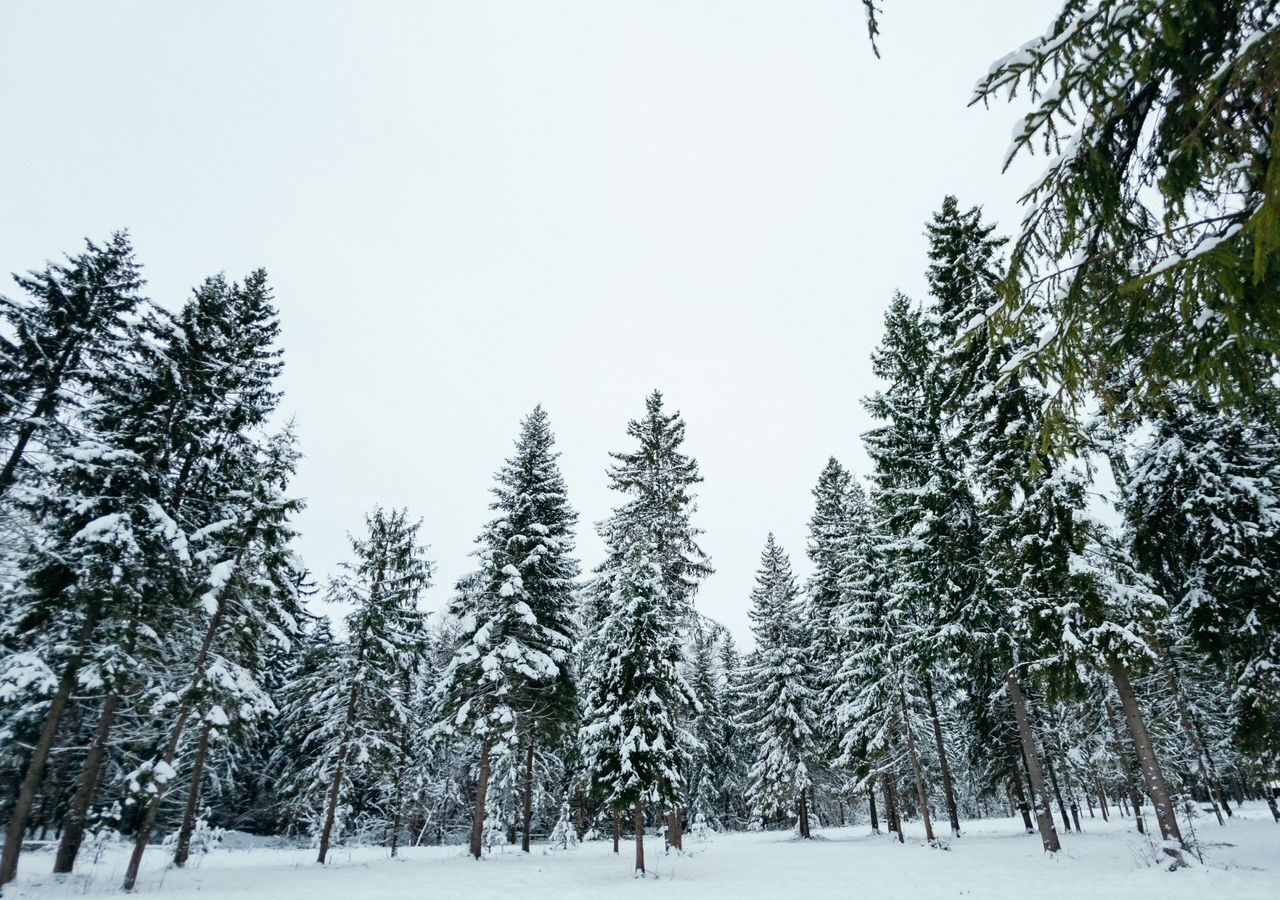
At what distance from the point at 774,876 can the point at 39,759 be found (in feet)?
62.0

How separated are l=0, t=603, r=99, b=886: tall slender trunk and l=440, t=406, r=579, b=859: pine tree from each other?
10878 millimetres

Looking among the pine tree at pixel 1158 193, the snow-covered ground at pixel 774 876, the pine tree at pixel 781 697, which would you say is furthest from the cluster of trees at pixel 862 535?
the pine tree at pixel 781 697

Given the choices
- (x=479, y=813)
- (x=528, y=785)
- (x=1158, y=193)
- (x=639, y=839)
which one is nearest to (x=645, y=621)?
(x=639, y=839)

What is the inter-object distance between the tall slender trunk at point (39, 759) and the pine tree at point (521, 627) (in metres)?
10.9

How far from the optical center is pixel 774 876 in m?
16.9

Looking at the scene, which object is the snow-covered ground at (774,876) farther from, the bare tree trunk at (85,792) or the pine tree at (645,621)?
the pine tree at (645,621)

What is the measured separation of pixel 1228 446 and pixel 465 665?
2530cm

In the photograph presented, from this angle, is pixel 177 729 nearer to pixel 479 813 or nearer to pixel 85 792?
pixel 85 792

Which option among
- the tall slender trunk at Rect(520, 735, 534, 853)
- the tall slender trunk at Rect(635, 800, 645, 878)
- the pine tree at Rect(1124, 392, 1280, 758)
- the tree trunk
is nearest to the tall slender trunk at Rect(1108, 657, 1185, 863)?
the pine tree at Rect(1124, 392, 1280, 758)

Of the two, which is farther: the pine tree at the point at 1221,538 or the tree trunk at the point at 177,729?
the pine tree at the point at 1221,538

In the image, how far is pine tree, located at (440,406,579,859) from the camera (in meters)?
22.0

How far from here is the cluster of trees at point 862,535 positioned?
498 cm

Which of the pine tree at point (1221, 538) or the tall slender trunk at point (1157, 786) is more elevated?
the pine tree at point (1221, 538)

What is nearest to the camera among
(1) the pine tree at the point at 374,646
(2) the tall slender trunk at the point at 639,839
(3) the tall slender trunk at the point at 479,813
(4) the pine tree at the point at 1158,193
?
(4) the pine tree at the point at 1158,193
